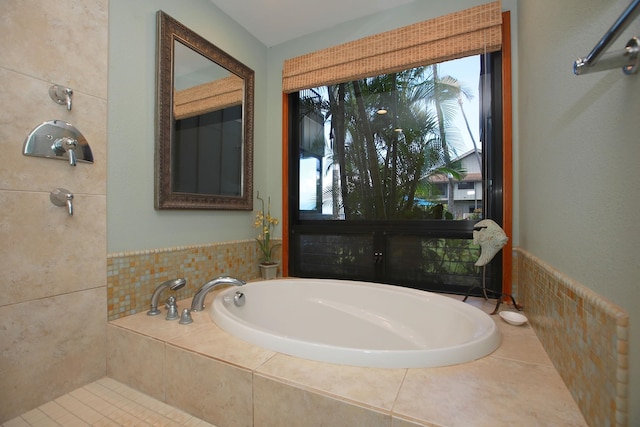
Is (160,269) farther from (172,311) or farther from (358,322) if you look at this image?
(358,322)

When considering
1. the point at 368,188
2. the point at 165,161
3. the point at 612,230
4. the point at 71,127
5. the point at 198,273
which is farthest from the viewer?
the point at 368,188

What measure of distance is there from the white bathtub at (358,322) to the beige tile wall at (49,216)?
0.60 meters

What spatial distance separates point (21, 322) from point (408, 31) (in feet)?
8.24

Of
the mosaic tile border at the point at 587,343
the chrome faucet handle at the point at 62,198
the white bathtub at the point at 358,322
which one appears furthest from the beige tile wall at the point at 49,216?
the mosaic tile border at the point at 587,343

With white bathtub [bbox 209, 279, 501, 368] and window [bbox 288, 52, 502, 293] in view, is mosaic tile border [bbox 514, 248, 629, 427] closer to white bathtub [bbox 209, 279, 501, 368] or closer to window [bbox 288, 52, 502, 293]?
white bathtub [bbox 209, 279, 501, 368]

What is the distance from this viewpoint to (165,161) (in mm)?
1586

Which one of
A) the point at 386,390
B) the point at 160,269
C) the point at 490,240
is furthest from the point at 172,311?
the point at 490,240

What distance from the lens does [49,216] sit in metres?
1.17

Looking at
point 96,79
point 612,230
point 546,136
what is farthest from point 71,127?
point 546,136

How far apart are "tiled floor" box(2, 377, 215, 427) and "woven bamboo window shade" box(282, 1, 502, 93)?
2.14 m

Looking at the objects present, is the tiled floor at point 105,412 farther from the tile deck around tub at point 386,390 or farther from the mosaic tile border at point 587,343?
the mosaic tile border at point 587,343

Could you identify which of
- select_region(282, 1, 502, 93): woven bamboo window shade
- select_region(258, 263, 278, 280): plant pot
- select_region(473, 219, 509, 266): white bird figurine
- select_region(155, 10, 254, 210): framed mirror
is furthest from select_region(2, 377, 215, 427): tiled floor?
select_region(282, 1, 502, 93): woven bamboo window shade

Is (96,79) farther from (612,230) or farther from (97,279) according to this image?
(612,230)

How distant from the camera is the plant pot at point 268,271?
220cm
